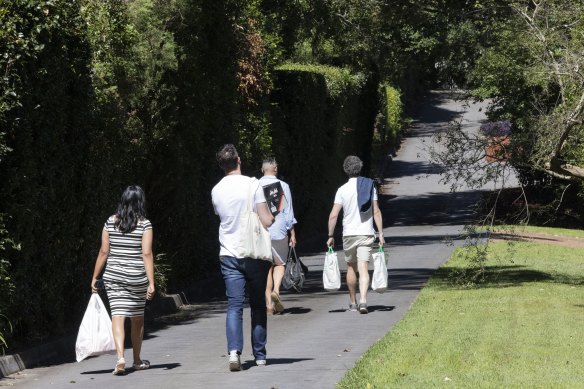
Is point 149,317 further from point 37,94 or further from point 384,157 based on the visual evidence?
point 384,157

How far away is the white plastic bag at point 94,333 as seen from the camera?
10.8m

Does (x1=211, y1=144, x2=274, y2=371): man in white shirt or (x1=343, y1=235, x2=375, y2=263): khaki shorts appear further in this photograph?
(x1=343, y1=235, x2=375, y2=263): khaki shorts

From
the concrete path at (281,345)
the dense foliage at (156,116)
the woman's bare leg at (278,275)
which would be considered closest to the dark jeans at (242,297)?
the concrete path at (281,345)

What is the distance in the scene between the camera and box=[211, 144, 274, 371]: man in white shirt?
10812 millimetres

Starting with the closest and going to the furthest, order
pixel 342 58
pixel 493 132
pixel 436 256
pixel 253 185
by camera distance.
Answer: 1. pixel 253 185
2. pixel 493 132
3. pixel 436 256
4. pixel 342 58

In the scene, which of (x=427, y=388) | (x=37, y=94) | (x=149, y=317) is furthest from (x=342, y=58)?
(x=427, y=388)

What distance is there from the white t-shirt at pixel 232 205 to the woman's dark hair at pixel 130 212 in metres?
0.74

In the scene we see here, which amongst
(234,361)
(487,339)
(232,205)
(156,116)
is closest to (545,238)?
(156,116)

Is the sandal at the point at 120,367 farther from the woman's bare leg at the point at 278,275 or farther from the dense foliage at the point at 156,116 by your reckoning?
the woman's bare leg at the point at 278,275

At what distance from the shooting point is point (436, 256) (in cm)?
2553

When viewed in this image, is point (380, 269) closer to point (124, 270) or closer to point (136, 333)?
point (136, 333)

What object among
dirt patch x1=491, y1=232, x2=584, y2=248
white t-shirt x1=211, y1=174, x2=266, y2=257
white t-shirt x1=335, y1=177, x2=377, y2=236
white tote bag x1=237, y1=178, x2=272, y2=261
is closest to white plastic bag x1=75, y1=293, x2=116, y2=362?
white t-shirt x1=211, y1=174, x2=266, y2=257

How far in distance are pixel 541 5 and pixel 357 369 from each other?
9.46 m

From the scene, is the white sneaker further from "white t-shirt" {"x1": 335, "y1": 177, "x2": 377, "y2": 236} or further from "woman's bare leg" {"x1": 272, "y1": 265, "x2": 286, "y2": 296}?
"woman's bare leg" {"x1": 272, "y1": 265, "x2": 286, "y2": 296}
